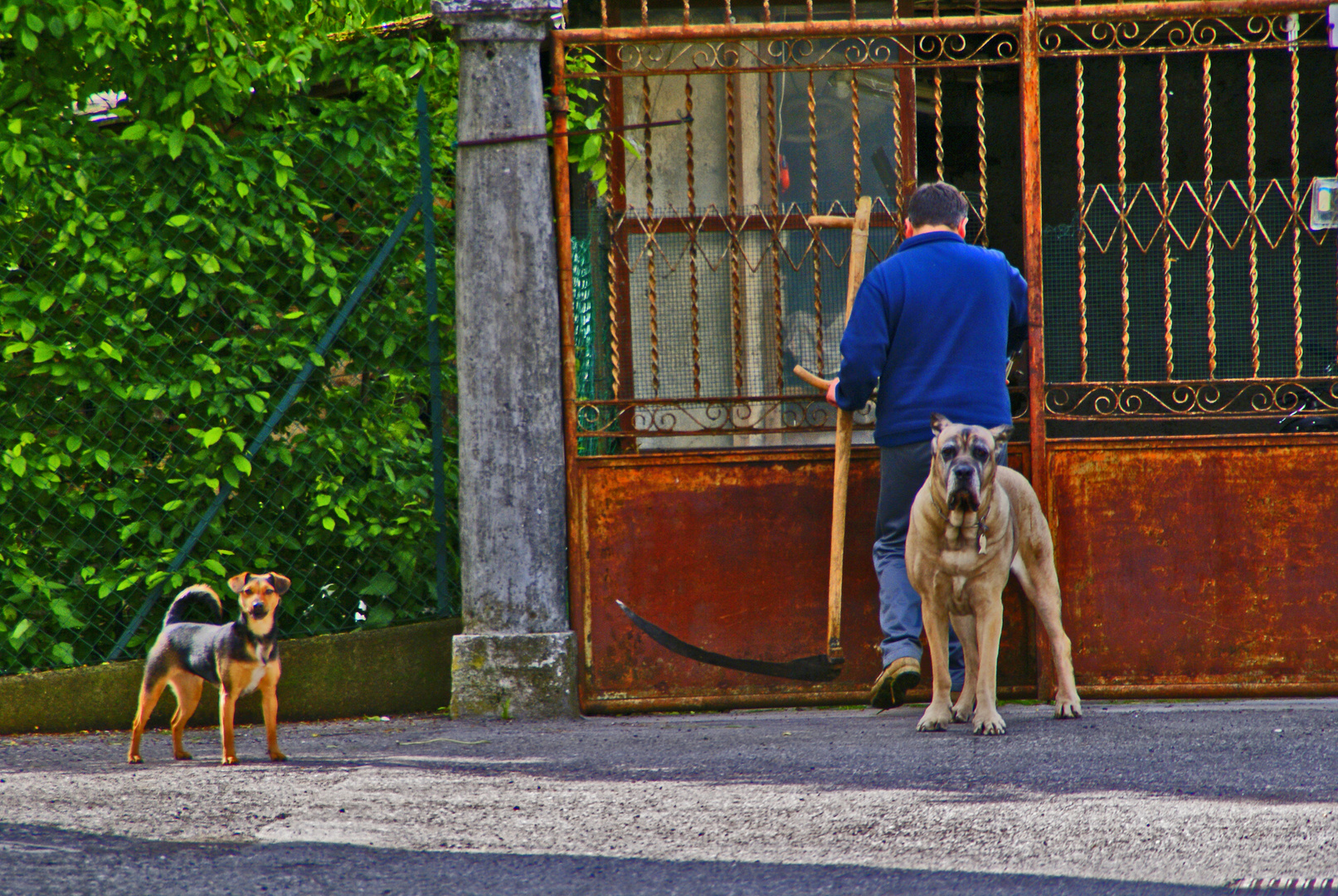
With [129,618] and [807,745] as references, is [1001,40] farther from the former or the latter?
[129,618]

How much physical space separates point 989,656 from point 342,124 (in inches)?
138

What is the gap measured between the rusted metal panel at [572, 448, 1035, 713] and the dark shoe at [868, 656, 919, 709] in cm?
46

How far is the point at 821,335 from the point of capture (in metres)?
5.33

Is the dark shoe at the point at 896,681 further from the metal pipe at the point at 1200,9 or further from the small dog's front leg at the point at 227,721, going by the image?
the metal pipe at the point at 1200,9

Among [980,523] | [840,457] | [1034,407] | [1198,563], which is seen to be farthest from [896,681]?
[1198,563]

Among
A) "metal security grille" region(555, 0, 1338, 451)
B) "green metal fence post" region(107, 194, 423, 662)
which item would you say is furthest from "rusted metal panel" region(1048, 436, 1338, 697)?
"green metal fence post" region(107, 194, 423, 662)

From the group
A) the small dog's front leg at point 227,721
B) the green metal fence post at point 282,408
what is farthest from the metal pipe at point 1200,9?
the small dog's front leg at point 227,721

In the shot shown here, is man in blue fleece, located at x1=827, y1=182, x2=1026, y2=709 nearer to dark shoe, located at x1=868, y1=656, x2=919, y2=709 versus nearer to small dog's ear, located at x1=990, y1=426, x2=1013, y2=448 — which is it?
dark shoe, located at x1=868, y1=656, x2=919, y2=709

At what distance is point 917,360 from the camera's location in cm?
478

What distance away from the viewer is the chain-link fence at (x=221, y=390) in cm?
512

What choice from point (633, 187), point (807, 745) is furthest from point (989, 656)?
point (633, 187)

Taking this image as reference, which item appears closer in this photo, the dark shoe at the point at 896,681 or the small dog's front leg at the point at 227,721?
the small dog's front leg at the point at 227,721

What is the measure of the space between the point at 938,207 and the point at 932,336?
1.74 ft

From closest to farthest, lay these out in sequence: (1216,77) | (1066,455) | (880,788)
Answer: (880,788) < (1066,455) < (1216,77)
